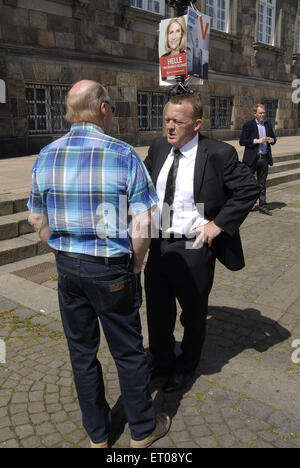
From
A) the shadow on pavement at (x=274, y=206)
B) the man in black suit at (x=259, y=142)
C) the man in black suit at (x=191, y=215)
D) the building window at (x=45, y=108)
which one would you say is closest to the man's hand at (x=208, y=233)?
the man in black suit at (x=191, y=215)

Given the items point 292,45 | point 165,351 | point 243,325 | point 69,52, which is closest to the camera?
point 165,351

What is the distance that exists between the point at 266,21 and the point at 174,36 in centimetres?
1128

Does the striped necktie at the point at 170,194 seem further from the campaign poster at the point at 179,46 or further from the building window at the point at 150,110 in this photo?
the building window at the point at 150,110

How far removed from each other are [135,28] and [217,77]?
15.4 ft

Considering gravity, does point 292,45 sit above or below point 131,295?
above

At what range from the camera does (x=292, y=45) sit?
2094 cm

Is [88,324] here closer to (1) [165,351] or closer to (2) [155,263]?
(2) [155,263]

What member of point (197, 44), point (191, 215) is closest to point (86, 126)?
point (191, 215)

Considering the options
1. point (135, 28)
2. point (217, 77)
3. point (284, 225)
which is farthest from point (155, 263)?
point (217, 77)

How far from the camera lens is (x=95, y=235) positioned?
2002 millimetres

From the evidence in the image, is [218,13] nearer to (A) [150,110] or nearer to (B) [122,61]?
(A) [150,110]

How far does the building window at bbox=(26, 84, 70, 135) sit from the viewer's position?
10633 mm

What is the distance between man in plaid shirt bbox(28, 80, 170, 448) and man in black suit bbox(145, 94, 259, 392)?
590mm

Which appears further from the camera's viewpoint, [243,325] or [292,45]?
[292,45]
